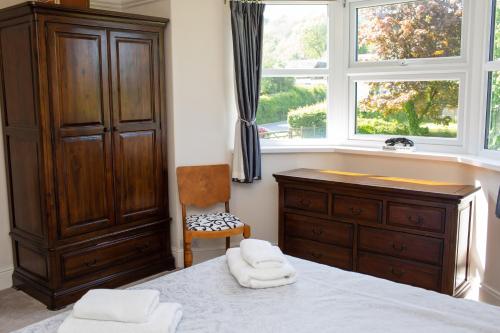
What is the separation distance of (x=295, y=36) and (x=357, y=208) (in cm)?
162

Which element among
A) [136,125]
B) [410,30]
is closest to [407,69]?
[410,30]

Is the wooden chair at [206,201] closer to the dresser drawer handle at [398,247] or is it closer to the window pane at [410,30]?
the dresser drawer handle at [398,247]

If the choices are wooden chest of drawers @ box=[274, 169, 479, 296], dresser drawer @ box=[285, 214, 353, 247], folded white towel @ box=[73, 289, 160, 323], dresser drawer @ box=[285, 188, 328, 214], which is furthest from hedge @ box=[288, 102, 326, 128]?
folded white towel @ box=[73, 289, 160, 323]

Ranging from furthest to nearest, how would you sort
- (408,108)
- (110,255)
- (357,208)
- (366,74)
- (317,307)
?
(366,74), (408,108), (110,255), (357,208), (317,307)

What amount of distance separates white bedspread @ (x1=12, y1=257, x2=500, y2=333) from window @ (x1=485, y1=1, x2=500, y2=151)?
5.79ft

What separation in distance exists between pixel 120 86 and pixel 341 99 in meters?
1.83

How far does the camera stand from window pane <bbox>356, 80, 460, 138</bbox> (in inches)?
144

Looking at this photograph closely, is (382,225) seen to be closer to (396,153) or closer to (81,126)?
(396,153)

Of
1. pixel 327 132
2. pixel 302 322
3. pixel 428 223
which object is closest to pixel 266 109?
pixel 327 132

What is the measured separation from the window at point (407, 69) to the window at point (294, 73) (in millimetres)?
260

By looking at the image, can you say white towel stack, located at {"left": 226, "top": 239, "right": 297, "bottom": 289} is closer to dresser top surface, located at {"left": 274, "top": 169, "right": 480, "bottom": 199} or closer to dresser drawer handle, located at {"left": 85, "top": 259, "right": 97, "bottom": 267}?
dresser top surface, located at {"left": 274, "top": 169, "right": 480, "bottom": 199}

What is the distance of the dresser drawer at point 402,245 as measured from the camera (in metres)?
3.11

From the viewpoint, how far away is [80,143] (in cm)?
329

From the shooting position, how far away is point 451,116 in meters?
3.66
